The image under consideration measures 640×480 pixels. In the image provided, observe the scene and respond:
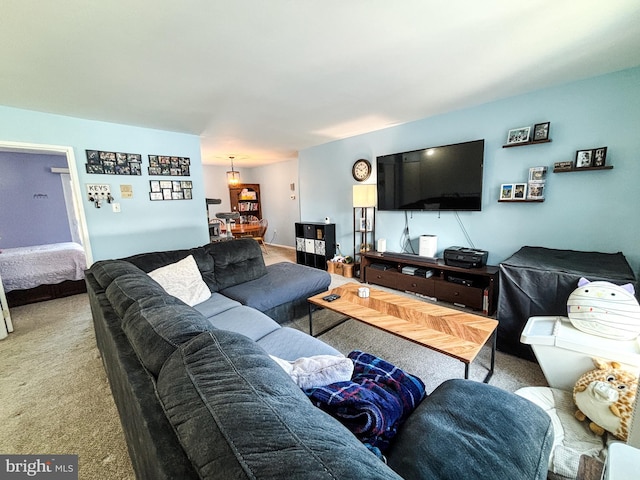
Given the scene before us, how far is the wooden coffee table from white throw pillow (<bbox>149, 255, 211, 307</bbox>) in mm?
968

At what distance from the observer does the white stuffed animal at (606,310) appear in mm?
1481

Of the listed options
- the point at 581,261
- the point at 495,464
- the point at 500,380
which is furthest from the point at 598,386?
the point at 581,261

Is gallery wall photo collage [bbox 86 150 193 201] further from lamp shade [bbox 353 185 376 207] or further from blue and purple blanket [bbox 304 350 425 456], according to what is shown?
blue and purple blanket [bbox 304 350 425 456]

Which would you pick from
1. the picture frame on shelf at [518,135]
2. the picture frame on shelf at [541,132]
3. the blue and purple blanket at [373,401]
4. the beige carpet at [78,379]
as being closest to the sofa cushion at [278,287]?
the beige carpet at [78,379]

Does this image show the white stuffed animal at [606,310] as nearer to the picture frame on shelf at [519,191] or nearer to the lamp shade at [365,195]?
the picture frame on shelf at [519,191]

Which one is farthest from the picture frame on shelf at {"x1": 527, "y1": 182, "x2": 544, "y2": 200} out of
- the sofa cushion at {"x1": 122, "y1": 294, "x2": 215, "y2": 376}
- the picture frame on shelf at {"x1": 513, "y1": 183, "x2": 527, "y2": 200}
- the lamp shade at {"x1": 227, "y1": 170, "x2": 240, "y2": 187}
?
the lamp shade at {"x1": 227, "y1": 170, "x2": 240, "y2": 187}

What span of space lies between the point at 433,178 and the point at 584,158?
4.32 feet

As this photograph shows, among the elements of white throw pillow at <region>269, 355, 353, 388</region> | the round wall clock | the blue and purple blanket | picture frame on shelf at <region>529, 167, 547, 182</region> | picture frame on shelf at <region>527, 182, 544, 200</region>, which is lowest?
the blue and purple blanket

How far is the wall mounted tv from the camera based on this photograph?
9.67 feet

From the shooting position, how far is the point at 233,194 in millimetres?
7375

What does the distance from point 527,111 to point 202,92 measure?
3141mm

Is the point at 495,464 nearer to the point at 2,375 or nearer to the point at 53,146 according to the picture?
the point at 2,375

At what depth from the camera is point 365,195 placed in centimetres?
382

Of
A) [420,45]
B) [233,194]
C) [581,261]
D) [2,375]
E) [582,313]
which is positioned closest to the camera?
[582,313]
